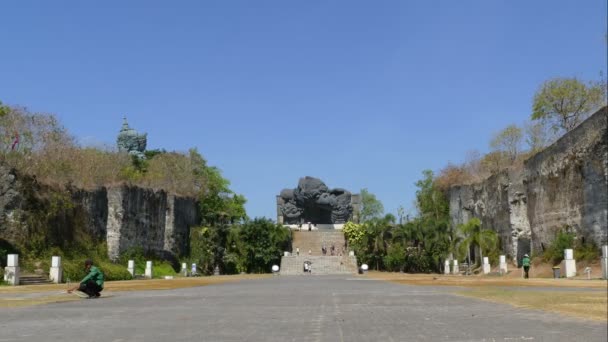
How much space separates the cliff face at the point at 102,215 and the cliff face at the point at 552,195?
22.3m

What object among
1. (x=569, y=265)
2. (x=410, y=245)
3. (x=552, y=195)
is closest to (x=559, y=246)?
Answer: (x=552, y=195)

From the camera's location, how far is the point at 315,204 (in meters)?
70.8

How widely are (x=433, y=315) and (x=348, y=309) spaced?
172 cm

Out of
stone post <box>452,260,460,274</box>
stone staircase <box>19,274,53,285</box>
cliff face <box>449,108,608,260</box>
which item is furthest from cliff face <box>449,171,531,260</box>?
stone staircase <box>19,274,53,285</box>

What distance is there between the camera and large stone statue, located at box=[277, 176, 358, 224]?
70.5 m

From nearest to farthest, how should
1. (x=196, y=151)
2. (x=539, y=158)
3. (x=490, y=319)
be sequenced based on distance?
(x=490, y=319) → (x=539, y=158) → (x=196, y=151)

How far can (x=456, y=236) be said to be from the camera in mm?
48062

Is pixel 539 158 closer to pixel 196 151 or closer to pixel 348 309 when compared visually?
pixel 348 309

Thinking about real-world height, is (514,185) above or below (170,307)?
above

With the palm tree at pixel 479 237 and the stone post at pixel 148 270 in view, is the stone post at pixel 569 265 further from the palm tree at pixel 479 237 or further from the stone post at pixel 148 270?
the stone post at pixel 148 270

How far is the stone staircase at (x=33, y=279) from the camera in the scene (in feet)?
84.2

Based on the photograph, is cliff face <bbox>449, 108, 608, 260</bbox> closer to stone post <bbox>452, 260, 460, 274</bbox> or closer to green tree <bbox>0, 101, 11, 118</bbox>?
stone post <bbox>452, 260, 460, 274</bbox>

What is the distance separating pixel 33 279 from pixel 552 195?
2546 centimetres

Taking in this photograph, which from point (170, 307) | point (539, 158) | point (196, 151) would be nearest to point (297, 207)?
point (196, 151)
